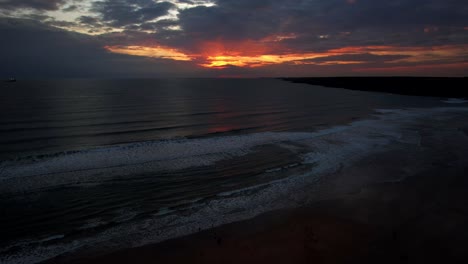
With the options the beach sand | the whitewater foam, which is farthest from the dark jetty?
the beach sand

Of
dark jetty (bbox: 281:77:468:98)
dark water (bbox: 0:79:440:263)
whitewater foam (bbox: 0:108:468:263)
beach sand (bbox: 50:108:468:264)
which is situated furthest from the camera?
dark jetty (bbox: 281:77:468:98)

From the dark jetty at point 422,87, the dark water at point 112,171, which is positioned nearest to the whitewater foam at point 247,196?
the dark water at point 112,171

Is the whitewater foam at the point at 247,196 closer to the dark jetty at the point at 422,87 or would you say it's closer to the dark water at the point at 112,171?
the dark water at the point at 112,171

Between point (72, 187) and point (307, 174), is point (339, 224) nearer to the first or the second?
point (307, 174)

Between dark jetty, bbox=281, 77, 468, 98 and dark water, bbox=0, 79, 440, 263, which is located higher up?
dark jetty, bbox=281, 77, 468, 98

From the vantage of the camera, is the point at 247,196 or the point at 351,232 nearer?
the point at 351,232

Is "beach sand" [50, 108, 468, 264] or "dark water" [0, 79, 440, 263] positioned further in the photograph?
"dark water" [0, 79, 440, 263]

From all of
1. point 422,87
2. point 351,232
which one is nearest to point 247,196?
point 351,232

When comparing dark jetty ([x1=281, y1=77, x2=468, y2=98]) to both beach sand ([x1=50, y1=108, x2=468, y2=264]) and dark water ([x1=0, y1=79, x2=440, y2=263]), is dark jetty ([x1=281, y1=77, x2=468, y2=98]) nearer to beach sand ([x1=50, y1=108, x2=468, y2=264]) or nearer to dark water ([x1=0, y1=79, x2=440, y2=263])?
dark water ([x1=0, y1=79, x2=440, y2=263])

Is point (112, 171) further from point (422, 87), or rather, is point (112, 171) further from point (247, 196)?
point (422, 87)
